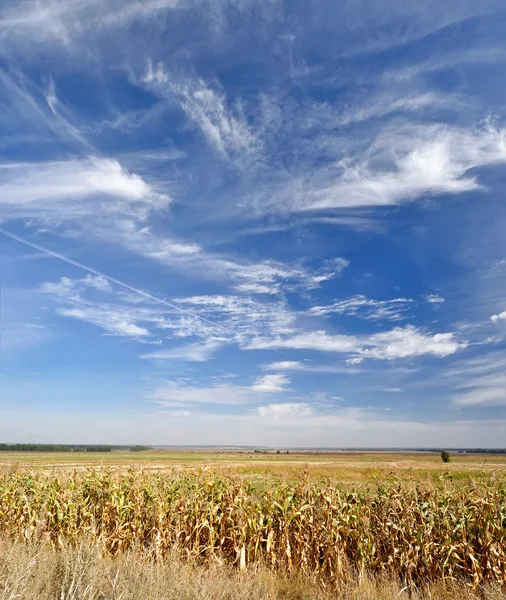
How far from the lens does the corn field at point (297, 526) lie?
31.9 feet

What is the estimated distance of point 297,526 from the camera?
1035 centimetres

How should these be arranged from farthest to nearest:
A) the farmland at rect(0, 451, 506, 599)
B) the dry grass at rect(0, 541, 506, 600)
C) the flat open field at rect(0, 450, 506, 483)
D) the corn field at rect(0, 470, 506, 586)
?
the flat open field at rect(0, 450, 506, 483), the corn field at rect(0, 470, 506, 586), the farmland at rect(0, 451, 506, 599), the dry grass at rect(0, 541, 506, 600)

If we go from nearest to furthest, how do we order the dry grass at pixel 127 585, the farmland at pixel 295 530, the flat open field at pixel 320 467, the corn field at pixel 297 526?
the dry grass at pixel 127 585 → the farmland at pixel 295 530 → the corn field at pixel 297 526 → the flat open field at pixel 320 467

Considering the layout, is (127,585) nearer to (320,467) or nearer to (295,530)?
(295,530)

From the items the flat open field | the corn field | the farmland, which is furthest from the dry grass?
the flat open field

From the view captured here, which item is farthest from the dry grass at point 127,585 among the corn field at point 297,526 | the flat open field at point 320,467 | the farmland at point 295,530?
the flat open field at point 320,467

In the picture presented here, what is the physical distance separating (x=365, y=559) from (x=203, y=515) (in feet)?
12.2

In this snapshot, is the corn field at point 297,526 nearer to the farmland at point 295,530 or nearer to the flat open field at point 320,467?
the farmland at point 295,530

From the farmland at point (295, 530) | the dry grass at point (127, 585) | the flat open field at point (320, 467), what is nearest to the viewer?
the dry grass at point (127, 585)

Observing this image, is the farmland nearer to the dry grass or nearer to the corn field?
the corn field

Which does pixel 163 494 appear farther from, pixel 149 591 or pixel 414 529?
pixel 414 529

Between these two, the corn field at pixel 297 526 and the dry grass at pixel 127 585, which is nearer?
the dry grass at pixel 127 585

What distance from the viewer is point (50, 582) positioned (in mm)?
6859

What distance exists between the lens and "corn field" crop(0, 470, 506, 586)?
9.72m
